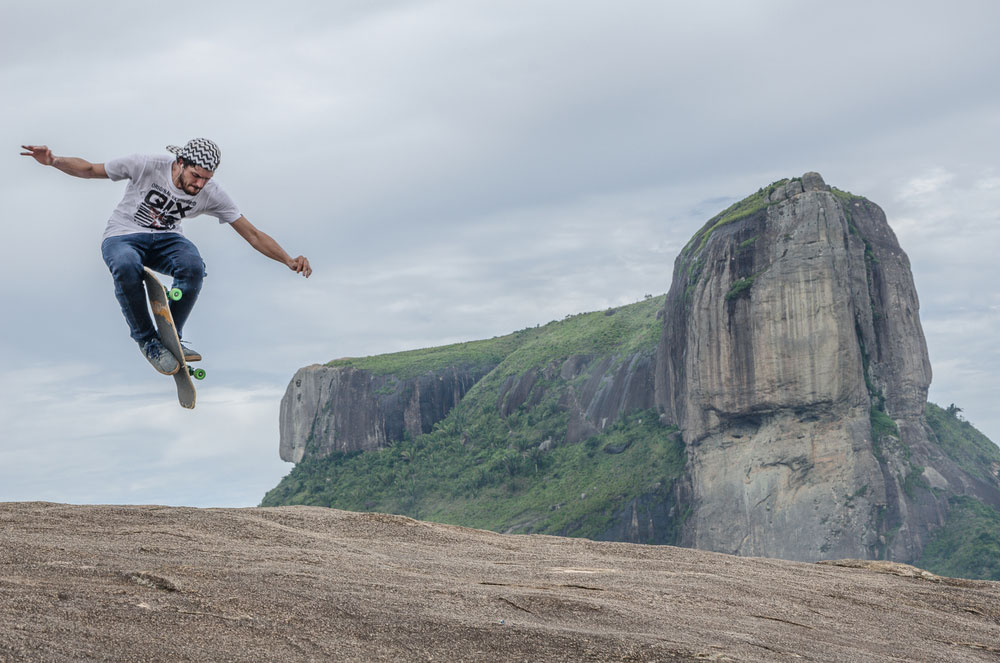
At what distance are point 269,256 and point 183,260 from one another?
3.06ft

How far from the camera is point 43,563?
9.94m

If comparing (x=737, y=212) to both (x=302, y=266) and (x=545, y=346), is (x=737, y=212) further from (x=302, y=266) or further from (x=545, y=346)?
(x=302, y=266)

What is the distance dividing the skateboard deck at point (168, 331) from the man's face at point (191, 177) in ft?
2.98

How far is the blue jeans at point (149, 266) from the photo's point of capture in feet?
31.3

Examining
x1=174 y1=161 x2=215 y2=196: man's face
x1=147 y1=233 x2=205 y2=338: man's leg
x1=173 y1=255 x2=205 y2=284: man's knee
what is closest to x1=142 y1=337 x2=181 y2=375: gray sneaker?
x1=147 y1=233 x2=205 y2=338: man's leg

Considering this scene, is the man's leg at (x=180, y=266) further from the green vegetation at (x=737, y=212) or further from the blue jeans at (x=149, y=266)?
the green vegetation at (x=737, y=212)

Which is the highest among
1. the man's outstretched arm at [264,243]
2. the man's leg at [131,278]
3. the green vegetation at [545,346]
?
the green vegetation at [545,346]

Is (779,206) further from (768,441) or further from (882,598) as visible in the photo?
(882,598)

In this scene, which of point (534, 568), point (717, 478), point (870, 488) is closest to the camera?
point (534, 568)

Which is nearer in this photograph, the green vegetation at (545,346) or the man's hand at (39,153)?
the man's hand at (39,153)

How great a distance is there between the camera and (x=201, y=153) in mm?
9484

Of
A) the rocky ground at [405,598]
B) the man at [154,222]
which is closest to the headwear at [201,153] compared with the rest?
the man at [154,222]

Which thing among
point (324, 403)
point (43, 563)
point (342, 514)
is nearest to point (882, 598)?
point (342, 514)

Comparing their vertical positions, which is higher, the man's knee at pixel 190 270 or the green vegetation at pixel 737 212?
the green vegetation at pixel 737 212
